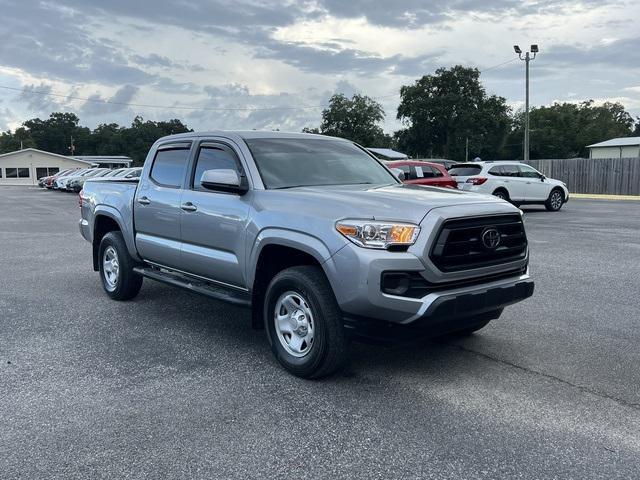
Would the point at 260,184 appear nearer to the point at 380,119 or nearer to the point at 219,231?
the point at 219,231

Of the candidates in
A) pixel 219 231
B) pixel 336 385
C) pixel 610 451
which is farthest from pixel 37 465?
pixel 610 451

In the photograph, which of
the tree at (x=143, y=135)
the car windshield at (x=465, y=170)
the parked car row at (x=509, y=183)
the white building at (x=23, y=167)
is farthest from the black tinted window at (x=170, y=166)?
the tree at (x=143, y=135)

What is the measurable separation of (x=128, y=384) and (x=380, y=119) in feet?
331

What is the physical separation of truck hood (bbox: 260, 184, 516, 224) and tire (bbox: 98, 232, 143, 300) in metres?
2.72

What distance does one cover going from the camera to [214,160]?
5.70 meters

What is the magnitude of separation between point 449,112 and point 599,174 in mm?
41549

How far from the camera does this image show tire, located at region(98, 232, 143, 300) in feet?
22.5

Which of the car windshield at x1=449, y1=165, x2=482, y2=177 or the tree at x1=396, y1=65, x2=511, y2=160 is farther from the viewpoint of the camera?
the tree at x1=396, y1=65, x2=511, y2=160

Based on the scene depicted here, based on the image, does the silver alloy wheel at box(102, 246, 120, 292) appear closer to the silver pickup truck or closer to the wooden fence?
the silver pickup truck

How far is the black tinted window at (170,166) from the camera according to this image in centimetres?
606

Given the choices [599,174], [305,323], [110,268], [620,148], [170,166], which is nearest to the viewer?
[305,323]

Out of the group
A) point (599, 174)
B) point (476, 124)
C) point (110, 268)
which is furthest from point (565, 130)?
point (110, 268)

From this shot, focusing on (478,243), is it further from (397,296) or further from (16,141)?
(16,141)

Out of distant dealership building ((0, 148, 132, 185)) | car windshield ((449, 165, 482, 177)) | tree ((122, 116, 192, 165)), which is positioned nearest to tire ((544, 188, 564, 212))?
car windshield ((449, 165, 482, 177))
